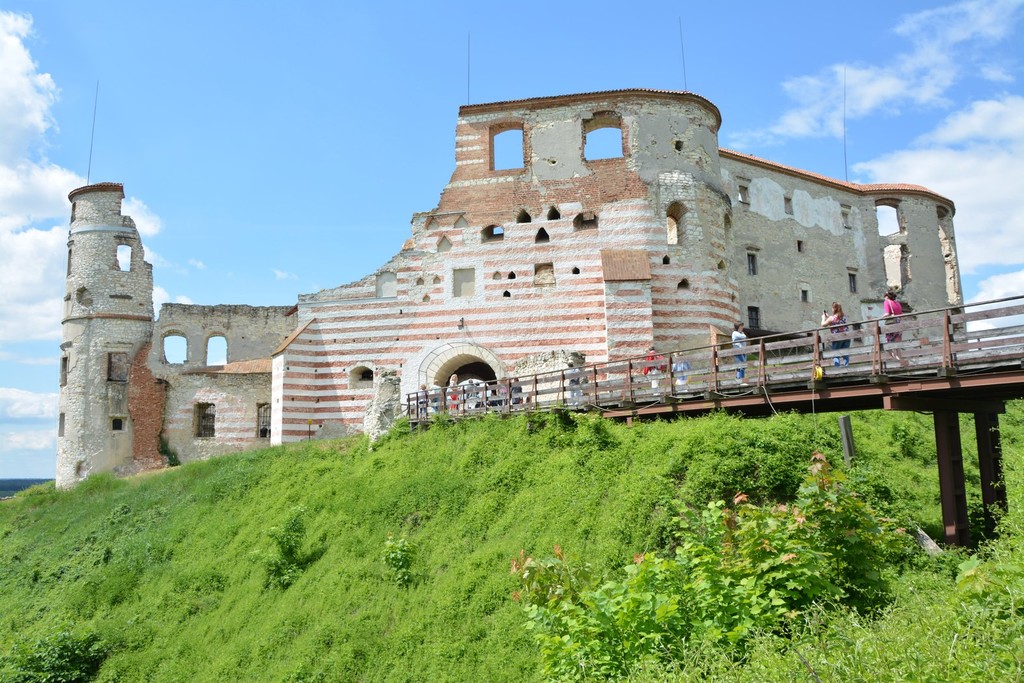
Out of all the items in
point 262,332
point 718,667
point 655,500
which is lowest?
point 718,667

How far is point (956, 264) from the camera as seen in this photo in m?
38.4

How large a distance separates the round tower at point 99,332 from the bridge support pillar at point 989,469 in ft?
91.7

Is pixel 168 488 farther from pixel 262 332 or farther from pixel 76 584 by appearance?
pixel 262 332

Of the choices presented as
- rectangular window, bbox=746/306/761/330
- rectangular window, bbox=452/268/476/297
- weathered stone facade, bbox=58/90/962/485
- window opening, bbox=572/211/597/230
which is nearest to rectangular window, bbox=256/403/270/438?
weathered stone facade, bbox=58/90/962/485

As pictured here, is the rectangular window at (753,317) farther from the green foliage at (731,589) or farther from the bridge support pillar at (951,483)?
the green foliage at (731,589)

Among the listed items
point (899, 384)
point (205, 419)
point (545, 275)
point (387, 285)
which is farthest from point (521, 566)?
point (205, 419)

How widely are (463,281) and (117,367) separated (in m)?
13.4

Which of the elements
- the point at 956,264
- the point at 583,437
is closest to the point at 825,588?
the point at 583,437

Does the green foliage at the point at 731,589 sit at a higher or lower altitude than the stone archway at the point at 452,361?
lower

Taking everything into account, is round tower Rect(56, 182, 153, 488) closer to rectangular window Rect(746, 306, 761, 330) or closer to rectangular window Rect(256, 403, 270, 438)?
rectangular window Rect(256, 403, 270, 438)

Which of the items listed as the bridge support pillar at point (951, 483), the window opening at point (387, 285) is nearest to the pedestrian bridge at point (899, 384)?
the bridge support pillar at point (951, 483)

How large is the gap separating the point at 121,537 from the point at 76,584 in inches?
79.4

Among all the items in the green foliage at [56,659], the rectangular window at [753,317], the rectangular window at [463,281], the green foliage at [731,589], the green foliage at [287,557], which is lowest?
the green foliage at [56,659]

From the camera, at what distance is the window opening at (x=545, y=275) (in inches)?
1146
